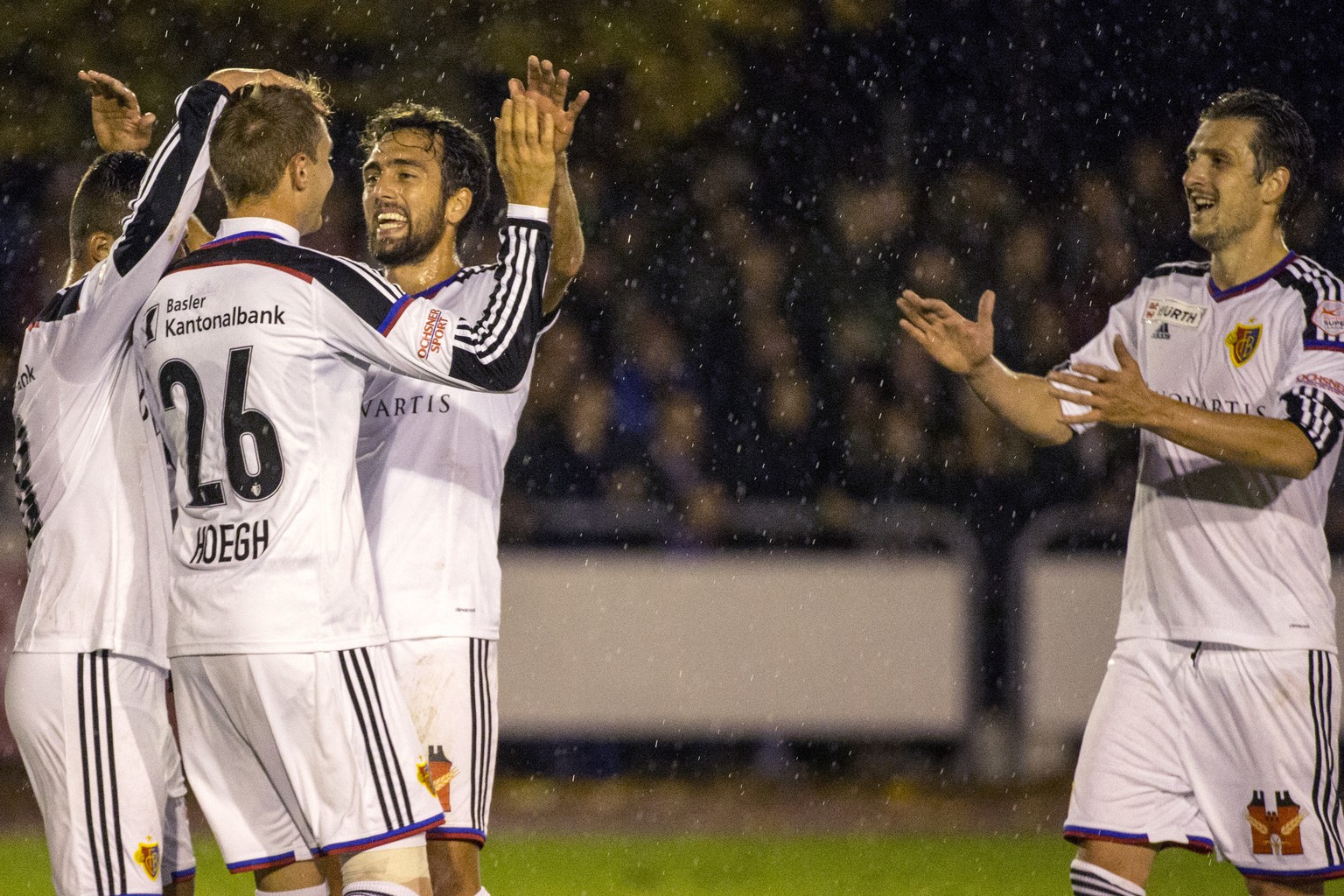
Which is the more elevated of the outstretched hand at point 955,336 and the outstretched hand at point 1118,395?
the outstretched hand at point 955,336

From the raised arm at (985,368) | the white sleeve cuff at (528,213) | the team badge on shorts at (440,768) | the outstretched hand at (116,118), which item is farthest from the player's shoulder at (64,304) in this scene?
the raised arm at (985,368)

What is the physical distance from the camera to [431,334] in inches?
140

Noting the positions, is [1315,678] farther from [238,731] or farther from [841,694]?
[841,694]

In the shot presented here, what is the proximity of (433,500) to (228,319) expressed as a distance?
2.94 feet

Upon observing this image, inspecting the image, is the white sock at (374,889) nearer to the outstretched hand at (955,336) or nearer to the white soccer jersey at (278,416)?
the white soccer jersey at (278,416)

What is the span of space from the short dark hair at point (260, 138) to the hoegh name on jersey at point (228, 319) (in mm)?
319

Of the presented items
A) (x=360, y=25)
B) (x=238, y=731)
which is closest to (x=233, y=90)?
(x=238, y=731)

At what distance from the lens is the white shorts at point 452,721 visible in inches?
160

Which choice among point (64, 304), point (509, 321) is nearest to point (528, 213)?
point (509, 321)

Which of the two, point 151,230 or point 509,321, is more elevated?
point 151,230

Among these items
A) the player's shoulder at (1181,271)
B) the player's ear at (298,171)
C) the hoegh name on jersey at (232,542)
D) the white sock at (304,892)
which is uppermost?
the player's ear at (298,171)

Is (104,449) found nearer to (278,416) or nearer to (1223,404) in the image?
(278,416)

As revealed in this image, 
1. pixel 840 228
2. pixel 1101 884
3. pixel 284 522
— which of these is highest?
pixel 840 228

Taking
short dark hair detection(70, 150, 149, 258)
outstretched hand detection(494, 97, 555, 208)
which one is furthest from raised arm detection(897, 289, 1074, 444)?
short dark hair detection(70, 150, 149, 258)
